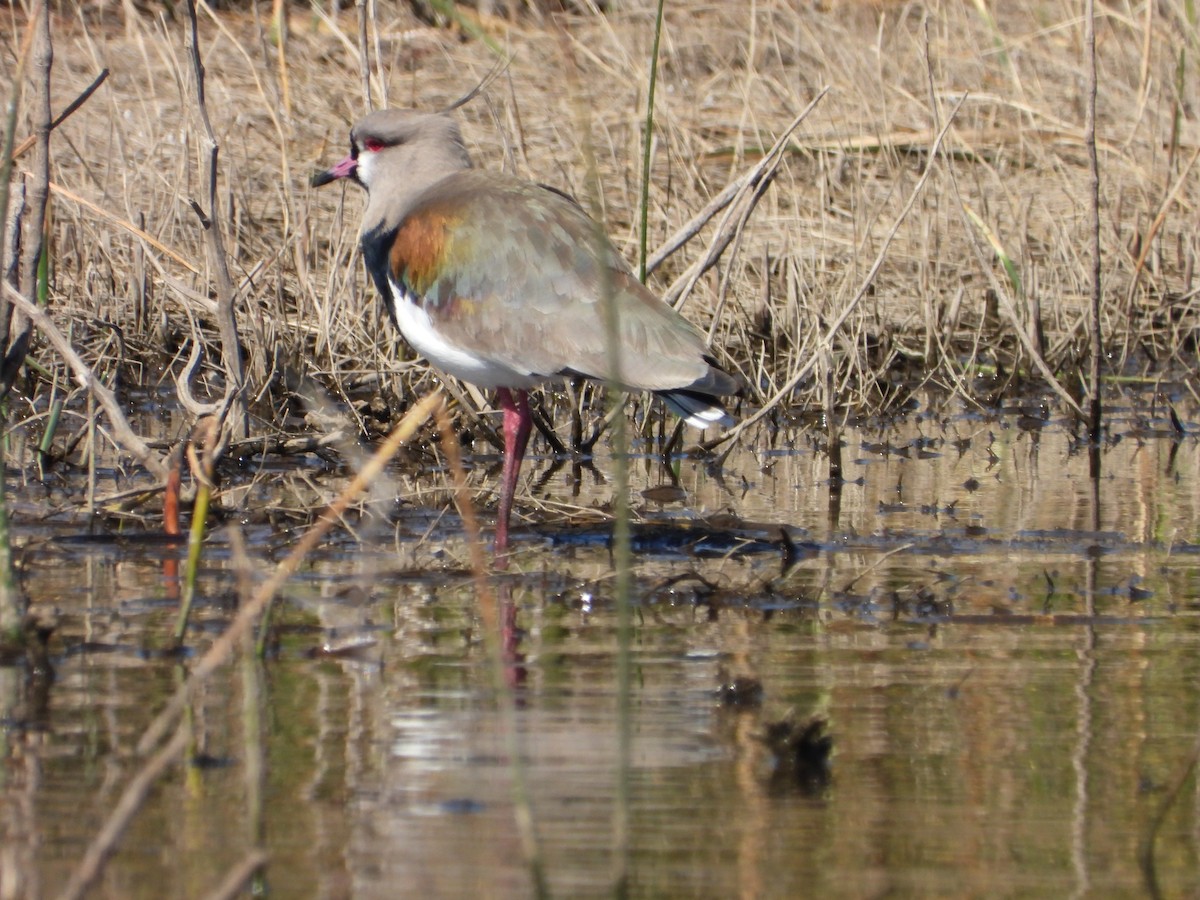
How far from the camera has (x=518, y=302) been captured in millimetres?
5145

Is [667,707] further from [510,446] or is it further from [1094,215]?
[1094,215]

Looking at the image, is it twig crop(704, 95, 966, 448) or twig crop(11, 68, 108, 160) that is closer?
twig crop(11, 68, 108, 160)

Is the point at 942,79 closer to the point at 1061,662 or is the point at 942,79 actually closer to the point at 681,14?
the point at 681,14

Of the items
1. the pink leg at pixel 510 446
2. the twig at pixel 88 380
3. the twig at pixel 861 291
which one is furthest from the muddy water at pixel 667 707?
the twig at pixel 861 291

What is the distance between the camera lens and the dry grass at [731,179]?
6.95m

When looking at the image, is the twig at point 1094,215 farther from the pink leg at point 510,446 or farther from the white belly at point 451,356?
the white belly at point 451,356

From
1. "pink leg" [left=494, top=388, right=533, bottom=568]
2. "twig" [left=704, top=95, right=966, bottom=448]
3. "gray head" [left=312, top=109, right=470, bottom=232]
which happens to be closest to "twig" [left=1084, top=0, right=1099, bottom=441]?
"twig" [left=704, top=95, right=966, bottom=448]

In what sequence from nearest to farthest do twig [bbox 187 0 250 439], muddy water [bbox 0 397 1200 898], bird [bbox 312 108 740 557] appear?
muddy water [bbox 0 397 1200 898], twig [bbox 187 0 250 439], bird [bbox 312 108 740 557]

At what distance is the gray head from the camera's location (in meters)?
5.73

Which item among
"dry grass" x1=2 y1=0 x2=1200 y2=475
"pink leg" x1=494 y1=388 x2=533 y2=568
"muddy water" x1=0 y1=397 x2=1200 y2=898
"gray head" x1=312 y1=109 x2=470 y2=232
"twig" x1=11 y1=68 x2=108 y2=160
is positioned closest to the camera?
"muddy water" x1=0 y1=397 x2=1200 y2=898

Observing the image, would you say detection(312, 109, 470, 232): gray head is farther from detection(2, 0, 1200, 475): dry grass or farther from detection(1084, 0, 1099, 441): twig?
detection(1084, 0, 1099, 441): twig

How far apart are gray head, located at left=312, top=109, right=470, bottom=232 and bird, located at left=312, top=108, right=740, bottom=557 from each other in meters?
0.07

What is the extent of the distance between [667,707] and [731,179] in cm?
583

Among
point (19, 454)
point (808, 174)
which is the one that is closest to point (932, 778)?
point (19, 454)
